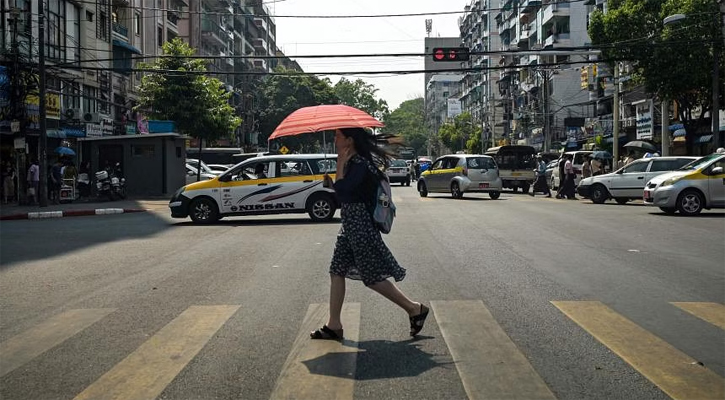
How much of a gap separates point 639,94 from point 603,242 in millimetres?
39095

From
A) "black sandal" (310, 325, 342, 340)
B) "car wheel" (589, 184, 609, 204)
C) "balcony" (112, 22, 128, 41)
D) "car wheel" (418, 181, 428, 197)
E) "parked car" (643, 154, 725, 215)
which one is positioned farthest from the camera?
"balcony" (112, 22, 128, 41)

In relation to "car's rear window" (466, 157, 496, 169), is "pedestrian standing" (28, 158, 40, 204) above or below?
below

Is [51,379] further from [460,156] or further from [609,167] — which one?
[609,167]

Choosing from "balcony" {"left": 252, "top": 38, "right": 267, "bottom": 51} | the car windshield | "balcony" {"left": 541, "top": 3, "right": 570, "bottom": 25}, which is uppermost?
"balcony" {"left": 252, "top": 38, "right": 267, "bottom": 51}

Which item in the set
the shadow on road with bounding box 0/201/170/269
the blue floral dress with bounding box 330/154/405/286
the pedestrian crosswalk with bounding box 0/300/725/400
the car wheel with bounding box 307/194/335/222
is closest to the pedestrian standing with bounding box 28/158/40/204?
the shadow on road with bounding box 0/201/170/269

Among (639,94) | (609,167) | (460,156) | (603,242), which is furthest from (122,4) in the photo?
(603,242)

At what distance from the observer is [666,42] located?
99.0 ft

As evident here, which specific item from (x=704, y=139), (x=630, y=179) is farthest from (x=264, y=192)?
(x=704, y=139)

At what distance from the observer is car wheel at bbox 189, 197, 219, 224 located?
18578 mm

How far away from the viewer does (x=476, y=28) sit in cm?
11375

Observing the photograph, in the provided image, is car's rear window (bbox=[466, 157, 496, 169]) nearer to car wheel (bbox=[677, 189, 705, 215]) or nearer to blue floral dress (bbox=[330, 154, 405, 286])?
car wheel (bbox=[677, 189, 705, 215])

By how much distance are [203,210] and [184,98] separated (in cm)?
2533

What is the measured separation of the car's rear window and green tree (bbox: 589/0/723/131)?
6.68m

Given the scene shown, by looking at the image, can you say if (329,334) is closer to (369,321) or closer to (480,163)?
(369,321)
